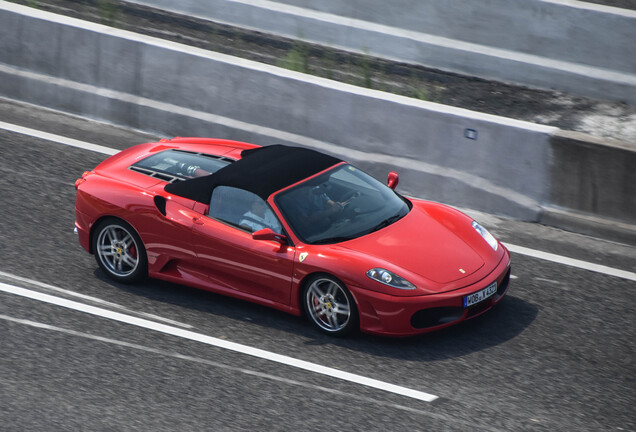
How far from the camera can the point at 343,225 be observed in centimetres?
773

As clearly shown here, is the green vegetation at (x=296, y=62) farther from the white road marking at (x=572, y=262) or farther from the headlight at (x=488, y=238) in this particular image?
the headlight at (x=488, y=238)

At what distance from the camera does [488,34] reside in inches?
483

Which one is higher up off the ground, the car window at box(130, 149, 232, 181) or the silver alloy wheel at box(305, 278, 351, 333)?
the car window at box(130, 149, 232, 181)

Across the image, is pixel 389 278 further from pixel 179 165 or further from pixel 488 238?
pixel 179 165

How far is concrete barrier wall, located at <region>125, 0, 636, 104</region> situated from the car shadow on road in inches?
185

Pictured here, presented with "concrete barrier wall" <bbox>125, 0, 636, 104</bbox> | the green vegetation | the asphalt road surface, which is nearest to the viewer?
the asphalt road surface

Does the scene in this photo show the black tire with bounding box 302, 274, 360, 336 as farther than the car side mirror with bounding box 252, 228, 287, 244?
No

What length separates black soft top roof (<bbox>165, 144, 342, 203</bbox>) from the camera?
25.8 ft

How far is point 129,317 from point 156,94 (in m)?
4.55

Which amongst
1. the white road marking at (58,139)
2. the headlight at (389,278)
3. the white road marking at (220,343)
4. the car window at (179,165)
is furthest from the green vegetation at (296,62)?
the headlight at (389,278)

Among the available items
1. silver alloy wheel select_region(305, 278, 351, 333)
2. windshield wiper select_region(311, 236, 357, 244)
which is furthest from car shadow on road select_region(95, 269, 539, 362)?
windshield wiper select_region(311, 236, 357, 244)

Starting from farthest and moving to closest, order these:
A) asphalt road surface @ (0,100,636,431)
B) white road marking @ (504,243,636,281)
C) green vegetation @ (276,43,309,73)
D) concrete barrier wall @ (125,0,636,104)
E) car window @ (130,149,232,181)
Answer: green vegetation @ (276,43,309,73)
concrete barrier wall @ (125,0,636,104)
white road marking @ (504,243,636,281)
car window @ (130,149,232,181)
asphalt road surface @ (0,100,636,431)

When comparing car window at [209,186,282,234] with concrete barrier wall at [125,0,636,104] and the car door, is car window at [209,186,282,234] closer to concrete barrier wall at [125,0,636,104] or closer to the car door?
the car door

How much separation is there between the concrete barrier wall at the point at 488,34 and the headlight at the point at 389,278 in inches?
227
